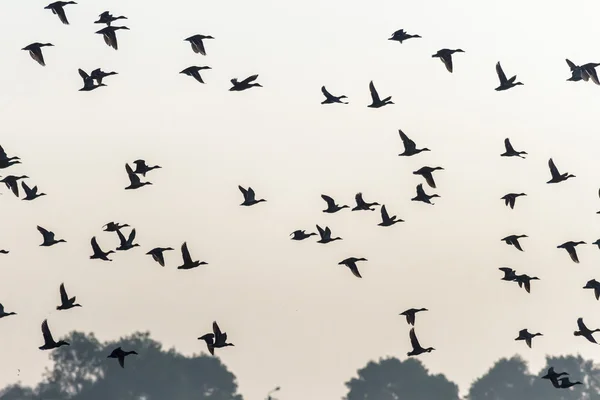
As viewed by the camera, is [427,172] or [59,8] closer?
[59,8]

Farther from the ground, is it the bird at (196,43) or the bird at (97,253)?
the bird at (196,43)

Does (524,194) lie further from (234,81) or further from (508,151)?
(234,81)

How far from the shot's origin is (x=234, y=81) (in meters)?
71.5

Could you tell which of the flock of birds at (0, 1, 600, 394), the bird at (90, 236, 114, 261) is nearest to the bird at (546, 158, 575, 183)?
the flock of birds at (0, 1, 600, 394)

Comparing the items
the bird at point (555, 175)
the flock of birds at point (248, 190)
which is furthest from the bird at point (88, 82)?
the bird at point (555, 175)

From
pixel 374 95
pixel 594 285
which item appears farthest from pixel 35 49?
pixel 594 285

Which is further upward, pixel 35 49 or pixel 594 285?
pixel 35 49

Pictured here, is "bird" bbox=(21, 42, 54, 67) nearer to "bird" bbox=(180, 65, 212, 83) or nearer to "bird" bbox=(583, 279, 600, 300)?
"bird" bbox=(180, 65, 212, 83)

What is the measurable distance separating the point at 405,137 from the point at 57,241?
55.4 ft

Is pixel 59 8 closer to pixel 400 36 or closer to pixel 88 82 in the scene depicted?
pixel 88 82

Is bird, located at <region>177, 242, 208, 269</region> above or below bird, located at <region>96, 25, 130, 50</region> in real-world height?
below

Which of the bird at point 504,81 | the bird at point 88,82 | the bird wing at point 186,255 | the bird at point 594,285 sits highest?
the bird at point 88,82

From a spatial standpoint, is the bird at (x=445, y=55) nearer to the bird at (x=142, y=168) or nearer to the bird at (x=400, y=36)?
the bird at (x=400, y=36)

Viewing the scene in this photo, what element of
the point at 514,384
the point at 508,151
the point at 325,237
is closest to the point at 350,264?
the point at 325,237
